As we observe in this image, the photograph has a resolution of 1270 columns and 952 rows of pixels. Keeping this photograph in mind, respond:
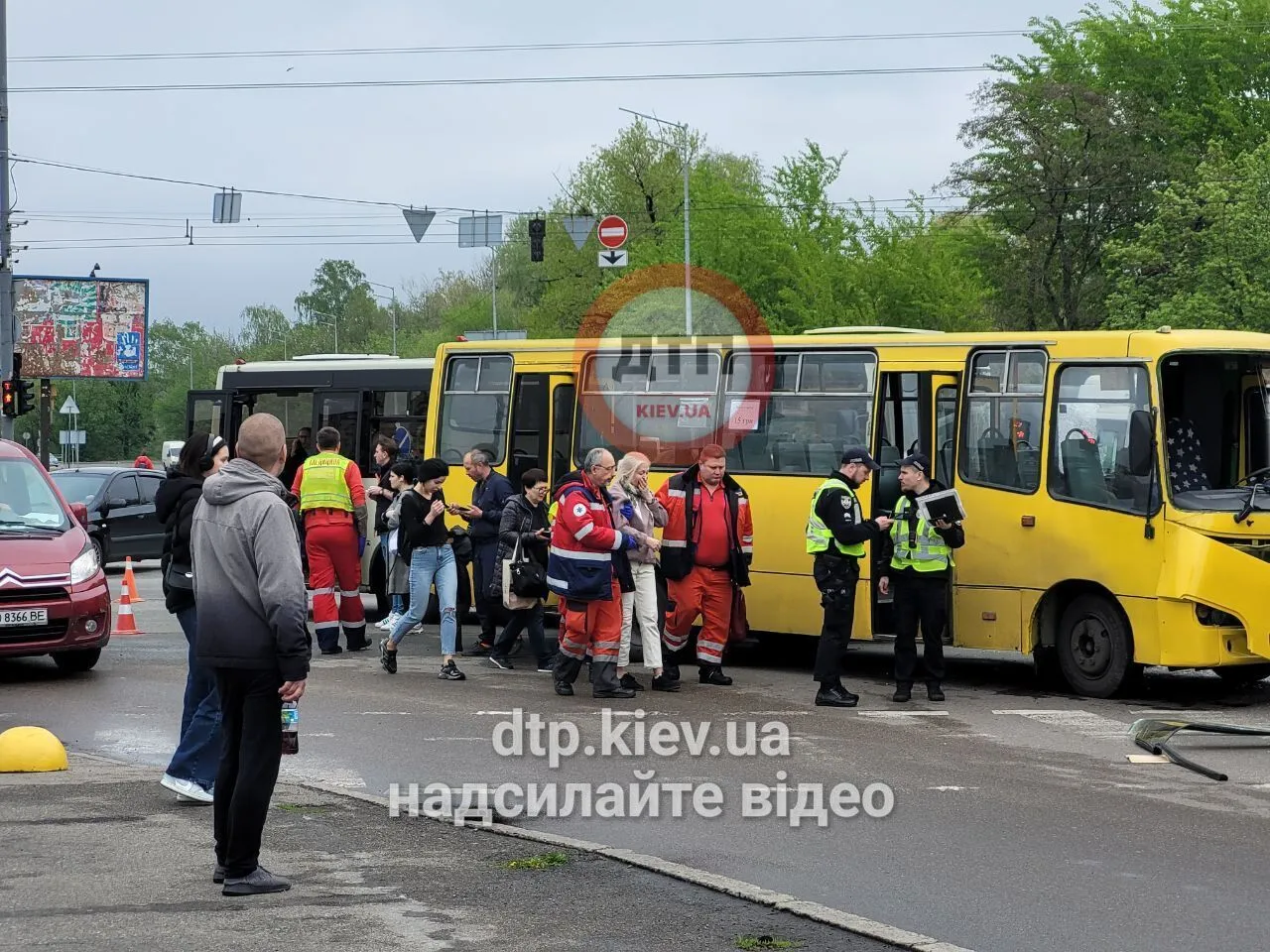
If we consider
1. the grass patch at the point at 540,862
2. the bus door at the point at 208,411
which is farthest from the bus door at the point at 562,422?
the bus door at the point at 208,411

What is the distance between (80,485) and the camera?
2777cm

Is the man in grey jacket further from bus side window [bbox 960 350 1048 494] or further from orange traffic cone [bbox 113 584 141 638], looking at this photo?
orange traffic cone [bbox 113 584 141 638]

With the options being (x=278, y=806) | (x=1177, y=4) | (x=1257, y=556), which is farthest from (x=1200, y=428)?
(x=1177, y=4)

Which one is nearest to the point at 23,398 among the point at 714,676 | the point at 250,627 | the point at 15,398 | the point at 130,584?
the point at 15,398

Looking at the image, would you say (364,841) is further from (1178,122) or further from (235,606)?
(1178,122)

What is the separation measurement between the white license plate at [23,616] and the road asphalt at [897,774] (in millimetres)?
527

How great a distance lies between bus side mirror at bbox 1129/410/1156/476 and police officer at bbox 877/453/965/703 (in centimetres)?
137

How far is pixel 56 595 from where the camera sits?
14219 mm

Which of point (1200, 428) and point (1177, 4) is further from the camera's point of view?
point (1177, 4)

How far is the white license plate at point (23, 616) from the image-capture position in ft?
45.7

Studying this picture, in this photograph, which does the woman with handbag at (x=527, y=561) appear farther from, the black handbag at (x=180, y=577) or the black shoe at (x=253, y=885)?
the black shoe at (x=253, y=885)

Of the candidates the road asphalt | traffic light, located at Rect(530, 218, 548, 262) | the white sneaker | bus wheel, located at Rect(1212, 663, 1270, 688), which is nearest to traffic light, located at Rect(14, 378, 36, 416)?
traffic light, located at Rect(530, 218, 548, 262)

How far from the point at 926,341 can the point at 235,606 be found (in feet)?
29.6

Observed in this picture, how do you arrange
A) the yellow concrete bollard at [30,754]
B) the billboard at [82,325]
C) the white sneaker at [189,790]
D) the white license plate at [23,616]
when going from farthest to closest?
the billboard at [82,325]
the white license plate at [23,616]
the yellow concrete bollard at [30,754]
the white sneaker at [189,790]
